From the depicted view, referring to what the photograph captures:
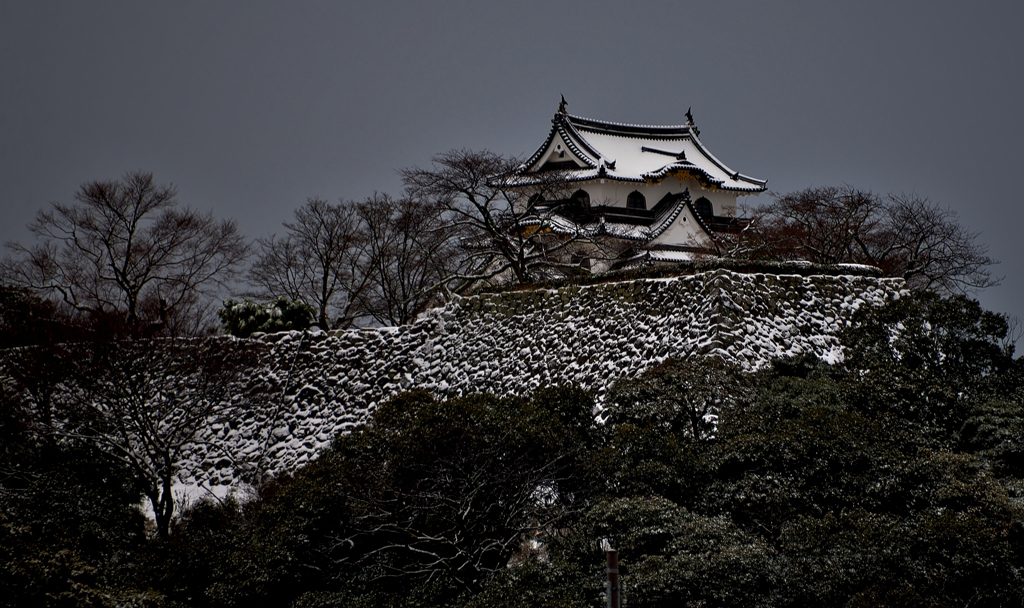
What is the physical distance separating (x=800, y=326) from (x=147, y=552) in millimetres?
11164

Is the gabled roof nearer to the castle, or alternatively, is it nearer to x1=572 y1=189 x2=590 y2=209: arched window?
the castle

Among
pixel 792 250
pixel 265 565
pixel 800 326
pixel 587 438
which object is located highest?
pixel 792 250

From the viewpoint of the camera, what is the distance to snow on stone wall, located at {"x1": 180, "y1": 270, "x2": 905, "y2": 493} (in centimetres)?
1566

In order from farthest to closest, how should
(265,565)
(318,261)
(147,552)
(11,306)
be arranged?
(318,261) → (11,306) → (147,552) → (265,565)

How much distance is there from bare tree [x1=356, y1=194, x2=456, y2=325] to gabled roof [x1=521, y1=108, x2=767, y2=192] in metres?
6.70

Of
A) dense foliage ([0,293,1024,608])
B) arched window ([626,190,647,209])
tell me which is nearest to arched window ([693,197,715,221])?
arched window ([626,190,647,209])

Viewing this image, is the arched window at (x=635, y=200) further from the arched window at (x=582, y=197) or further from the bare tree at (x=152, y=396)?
Answer: the bare tree at (x=152, y=396)

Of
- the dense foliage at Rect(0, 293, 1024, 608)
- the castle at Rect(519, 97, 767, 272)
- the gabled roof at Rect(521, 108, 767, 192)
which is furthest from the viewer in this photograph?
the gabled roof at Rect(521, 108, 767, 192)

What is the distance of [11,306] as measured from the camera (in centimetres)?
2056

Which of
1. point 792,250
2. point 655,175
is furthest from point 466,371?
point 655,175

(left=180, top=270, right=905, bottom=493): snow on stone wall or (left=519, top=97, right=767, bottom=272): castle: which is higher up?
(left=519, top=97, right=767, bottom=272): castle

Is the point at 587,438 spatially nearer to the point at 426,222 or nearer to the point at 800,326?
the point at 800,326

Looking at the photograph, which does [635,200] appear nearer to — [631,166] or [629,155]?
[631,166]

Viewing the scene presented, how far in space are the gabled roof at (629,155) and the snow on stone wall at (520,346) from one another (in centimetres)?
1473
